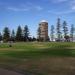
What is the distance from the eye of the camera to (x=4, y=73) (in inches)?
523

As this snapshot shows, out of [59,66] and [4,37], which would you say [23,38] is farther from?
[59,66]

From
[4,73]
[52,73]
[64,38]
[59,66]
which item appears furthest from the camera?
[64,38]

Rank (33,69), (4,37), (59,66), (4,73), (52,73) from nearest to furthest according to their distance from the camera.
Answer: (4,73)
(52,73)
(33,69)
(59,66)
(4,37)

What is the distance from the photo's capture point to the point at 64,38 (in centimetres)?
13262

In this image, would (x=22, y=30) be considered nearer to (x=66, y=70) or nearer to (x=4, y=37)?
(x=4, y=37)

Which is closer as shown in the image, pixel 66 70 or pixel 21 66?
pixel 66 70

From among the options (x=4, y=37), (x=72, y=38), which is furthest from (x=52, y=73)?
(x=72, y=38)

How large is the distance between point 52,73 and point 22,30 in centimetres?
11785

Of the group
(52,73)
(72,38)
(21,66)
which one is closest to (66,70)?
(52,73)

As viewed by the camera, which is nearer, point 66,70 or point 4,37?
point 66,70

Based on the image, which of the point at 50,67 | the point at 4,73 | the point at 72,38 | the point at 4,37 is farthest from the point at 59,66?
the point at 72,38

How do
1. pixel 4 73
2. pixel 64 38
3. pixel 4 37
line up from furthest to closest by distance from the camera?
1. pixel 64 38
2. pixel 4 37
3. pixel 4 73

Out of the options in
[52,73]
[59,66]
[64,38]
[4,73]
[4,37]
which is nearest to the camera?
[4,73]

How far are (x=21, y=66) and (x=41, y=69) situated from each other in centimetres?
187
